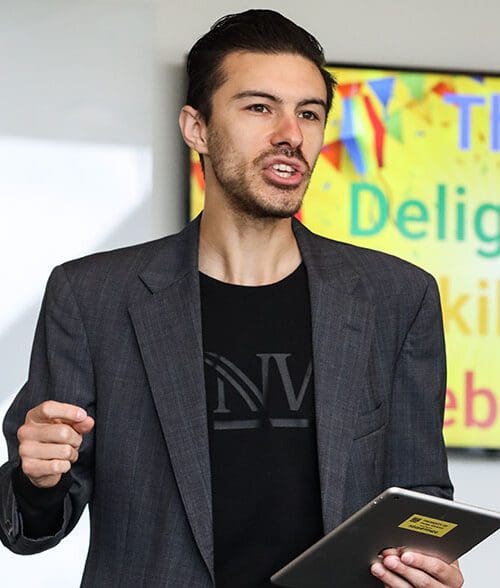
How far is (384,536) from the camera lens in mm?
1760

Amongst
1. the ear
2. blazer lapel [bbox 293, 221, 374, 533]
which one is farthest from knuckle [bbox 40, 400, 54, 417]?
the ear

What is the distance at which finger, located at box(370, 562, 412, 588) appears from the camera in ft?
5.92

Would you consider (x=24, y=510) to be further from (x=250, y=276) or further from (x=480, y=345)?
(x=480, y=345)

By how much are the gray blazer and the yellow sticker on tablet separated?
18 cm

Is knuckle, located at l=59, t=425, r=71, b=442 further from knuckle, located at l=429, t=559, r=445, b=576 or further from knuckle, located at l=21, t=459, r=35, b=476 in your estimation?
knuckle, located at l=429, t=559, r=445, b=576

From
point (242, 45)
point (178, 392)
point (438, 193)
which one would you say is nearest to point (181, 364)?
point (178, 392)

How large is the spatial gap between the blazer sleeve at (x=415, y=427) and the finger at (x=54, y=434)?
55 cm

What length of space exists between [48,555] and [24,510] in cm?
156

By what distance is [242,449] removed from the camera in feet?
6.33

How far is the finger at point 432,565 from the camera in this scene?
5.88 ft

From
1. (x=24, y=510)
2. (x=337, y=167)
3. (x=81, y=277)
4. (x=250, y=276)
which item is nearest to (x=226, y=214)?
(x=250, y=276)

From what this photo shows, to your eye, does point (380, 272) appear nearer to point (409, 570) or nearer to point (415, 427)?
point (415, 427)

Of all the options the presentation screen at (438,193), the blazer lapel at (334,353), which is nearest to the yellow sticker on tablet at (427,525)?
the blazer lapel at (334,353)

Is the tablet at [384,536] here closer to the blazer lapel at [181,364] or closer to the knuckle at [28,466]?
the blazer lapel at [181,364]
